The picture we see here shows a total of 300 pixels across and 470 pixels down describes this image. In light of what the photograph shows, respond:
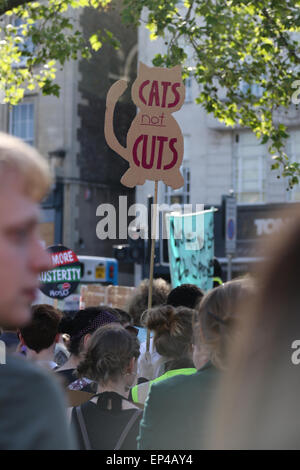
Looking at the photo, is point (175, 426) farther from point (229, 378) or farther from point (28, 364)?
point (28, 364)

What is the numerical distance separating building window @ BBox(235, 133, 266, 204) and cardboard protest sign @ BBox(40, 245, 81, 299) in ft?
39.5

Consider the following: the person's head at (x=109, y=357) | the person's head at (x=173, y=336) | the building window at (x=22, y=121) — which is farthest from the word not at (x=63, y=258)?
the building window at (x=22, y=121)

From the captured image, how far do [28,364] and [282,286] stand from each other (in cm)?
36

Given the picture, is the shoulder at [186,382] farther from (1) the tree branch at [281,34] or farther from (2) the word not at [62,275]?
(1) the tree branch at [281,34]

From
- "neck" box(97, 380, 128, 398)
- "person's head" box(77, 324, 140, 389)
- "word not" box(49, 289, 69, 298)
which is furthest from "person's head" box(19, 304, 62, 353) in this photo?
"word not" box(49, 289, 69, 298)

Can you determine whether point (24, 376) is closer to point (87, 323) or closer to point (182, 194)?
point (87, 323)

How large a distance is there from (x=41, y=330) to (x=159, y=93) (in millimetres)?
1914

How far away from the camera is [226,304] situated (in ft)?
6.82

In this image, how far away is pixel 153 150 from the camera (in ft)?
16.4

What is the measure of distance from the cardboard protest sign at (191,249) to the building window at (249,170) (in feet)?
39.9

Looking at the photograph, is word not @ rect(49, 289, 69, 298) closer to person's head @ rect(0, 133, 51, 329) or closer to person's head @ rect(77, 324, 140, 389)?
person's head @ rect(77, 324, 140, 389)

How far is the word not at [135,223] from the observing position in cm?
644

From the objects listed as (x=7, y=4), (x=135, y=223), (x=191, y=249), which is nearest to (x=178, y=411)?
(x=191, y=249)

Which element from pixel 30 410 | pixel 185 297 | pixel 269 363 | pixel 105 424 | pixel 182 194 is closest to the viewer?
pixel 30 410
